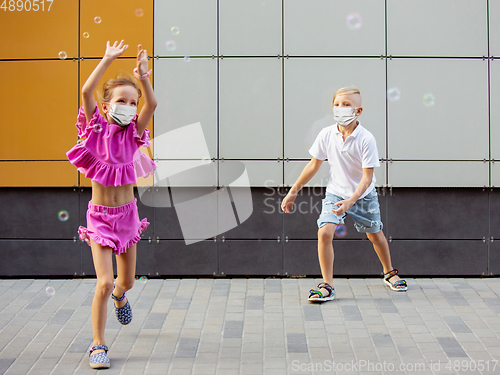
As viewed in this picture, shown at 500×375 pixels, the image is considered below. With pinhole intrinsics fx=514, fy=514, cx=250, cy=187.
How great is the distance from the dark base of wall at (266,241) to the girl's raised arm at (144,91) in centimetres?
214

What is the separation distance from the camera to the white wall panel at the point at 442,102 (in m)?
5.50

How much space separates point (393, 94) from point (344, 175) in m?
1.31

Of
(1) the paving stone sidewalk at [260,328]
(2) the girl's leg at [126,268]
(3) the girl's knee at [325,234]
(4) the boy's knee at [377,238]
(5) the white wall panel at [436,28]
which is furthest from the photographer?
(5) the white wall panel at [436,28]

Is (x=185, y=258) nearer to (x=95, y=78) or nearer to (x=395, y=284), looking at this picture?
(x=395, y=284)

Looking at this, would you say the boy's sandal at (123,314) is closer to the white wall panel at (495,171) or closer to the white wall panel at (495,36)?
the white wall panel at (495,171)

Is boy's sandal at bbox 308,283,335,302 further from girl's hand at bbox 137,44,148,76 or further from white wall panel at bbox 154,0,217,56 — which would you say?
white wall panel at bbox 154,0,217,56

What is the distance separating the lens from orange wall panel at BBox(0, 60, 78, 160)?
218 inches

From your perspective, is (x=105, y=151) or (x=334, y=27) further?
(x=334, y=27)

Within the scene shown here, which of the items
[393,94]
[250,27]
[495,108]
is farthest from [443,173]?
[250,27]

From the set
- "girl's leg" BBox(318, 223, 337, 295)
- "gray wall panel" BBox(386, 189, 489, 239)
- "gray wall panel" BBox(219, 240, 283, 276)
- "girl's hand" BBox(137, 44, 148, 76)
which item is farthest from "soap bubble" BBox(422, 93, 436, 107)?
"girl's hand" BBox(137, 44, 148, 76)

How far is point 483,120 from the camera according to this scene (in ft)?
18.1

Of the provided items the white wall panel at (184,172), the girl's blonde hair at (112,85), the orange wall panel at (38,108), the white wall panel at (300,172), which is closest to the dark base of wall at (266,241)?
the white wall panel at (300,172)

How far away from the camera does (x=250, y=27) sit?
5.49 meters

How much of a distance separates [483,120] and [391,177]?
1147 mm
